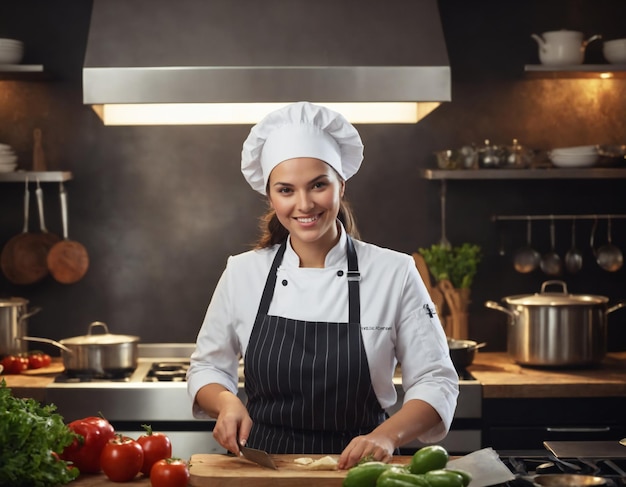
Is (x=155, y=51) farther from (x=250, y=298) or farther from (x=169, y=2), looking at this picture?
(x=250, y=298)

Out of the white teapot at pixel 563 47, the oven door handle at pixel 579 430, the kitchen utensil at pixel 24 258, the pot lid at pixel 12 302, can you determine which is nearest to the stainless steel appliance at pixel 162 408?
the oven door handle at pixel 579 430

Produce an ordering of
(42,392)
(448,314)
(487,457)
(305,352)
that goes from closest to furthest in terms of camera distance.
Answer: (487,457) → (305,352) → (42,392) → (448,314)

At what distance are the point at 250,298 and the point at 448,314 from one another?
1767 millimetres

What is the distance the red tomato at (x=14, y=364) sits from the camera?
375 centimetres

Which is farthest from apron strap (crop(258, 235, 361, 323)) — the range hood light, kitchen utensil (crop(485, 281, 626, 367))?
kitchen utensil (crop(485, 281, 626, 367))

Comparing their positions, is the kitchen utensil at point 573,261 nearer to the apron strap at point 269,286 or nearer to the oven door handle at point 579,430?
the oven door handle at point 579,430

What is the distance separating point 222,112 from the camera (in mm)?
3602

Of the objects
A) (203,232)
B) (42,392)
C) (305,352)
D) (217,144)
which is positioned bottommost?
(42,392)

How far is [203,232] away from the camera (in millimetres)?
4227

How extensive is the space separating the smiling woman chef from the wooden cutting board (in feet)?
0.72

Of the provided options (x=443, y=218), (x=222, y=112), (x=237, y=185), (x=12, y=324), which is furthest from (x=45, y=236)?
(x=443, y=218)

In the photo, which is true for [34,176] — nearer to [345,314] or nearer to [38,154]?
[38,154]

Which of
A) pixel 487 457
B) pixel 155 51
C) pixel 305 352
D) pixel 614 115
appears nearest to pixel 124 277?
pixel 155 51

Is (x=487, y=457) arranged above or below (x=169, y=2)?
below
